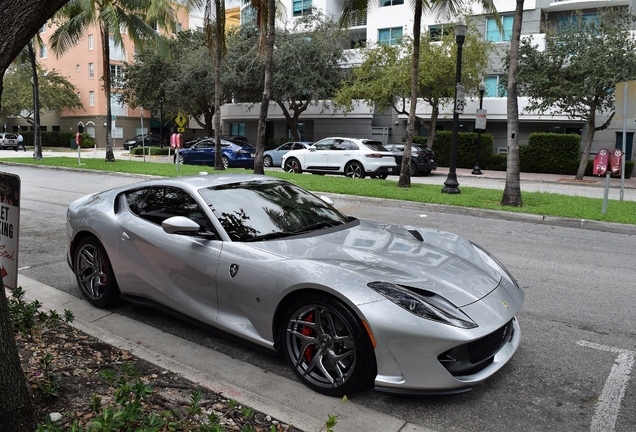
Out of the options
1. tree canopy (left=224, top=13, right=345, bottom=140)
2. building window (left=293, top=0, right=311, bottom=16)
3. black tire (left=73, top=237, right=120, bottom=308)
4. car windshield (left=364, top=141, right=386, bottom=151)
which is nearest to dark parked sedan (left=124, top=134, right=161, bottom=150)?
building window (left=293, top=0, right=311, bottom=16)

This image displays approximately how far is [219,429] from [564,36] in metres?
25.0

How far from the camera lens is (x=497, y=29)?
32.5 m

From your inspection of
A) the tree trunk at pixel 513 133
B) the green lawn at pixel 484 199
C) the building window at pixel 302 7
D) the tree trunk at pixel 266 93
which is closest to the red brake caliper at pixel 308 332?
the green lawn at pixel 484 199

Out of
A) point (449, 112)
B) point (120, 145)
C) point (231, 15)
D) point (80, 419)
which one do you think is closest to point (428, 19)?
point (449, 112)

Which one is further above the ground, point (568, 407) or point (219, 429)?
point (219, 429)

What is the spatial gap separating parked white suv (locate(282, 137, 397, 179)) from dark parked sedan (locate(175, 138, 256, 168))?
367 centimetres

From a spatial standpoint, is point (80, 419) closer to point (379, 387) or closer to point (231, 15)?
point (379, 387)

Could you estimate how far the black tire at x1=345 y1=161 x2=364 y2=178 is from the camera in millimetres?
20087

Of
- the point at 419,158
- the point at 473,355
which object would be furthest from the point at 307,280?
the point at 419,158

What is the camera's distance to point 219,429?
266 centimetres

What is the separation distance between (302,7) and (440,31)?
13106mm

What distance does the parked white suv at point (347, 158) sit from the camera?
784 inches

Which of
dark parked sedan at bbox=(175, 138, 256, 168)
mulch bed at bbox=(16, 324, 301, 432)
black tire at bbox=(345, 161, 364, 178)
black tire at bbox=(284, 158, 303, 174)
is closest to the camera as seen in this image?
mulch bed at bbox=(16, 324, 301, 432)

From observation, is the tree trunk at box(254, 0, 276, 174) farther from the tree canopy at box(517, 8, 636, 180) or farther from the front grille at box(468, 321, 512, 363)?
the front grille at box(468, 321, 512, 363)
